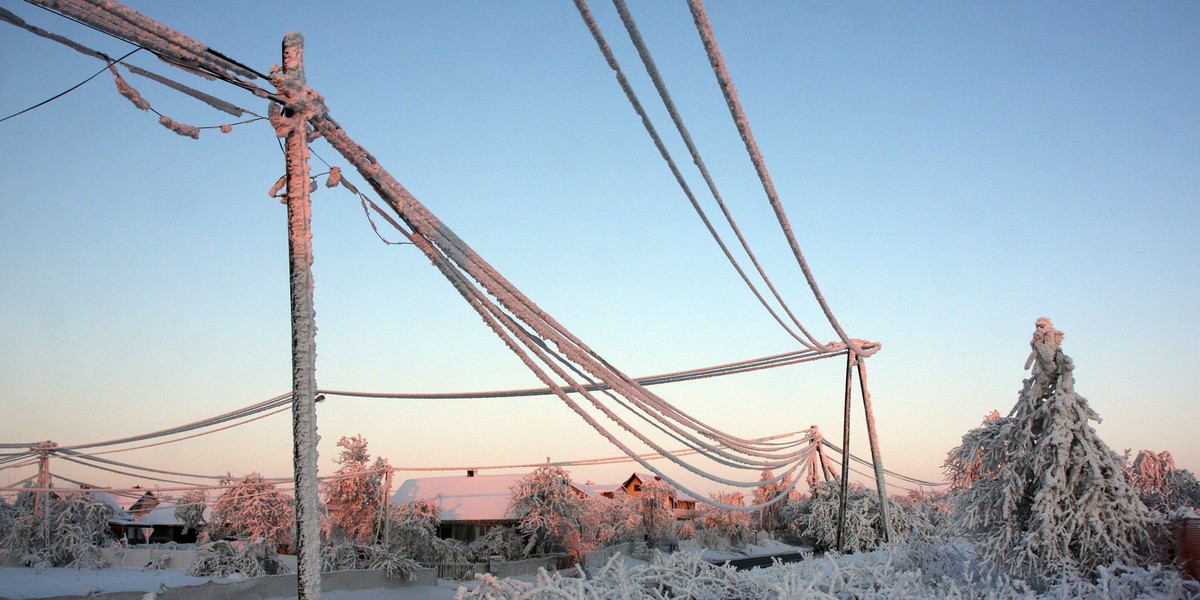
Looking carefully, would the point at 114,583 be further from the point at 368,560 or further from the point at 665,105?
the point at 665,105

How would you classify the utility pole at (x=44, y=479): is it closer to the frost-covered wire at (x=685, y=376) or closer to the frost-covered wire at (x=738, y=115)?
the frost-covered wire at (x=685, y=376)

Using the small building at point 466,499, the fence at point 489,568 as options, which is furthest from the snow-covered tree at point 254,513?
the small building at point 466,499

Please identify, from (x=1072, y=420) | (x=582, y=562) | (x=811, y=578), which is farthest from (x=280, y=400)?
(x=582, y=562)

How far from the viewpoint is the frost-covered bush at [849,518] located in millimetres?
29891

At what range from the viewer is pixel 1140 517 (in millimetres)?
7805

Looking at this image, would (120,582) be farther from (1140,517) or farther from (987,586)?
(1140,517)

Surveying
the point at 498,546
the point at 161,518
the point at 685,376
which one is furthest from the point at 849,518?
the point at 161,518

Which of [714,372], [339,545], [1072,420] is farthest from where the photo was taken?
[339,545]

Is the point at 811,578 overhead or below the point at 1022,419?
below

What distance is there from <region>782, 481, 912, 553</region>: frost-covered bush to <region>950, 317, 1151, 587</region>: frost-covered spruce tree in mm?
21001

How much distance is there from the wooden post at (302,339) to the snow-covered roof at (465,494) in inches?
1401

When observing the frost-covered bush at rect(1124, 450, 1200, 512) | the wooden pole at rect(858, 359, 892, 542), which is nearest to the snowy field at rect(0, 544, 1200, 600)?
the frost-covered bush at rect(1124, 450, 1200, 512)

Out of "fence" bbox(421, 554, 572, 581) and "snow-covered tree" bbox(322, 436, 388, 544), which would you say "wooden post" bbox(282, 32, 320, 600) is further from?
"snow-covered tree" bbox(322, 436, 388, 544)

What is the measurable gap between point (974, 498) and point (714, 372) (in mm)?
4543
